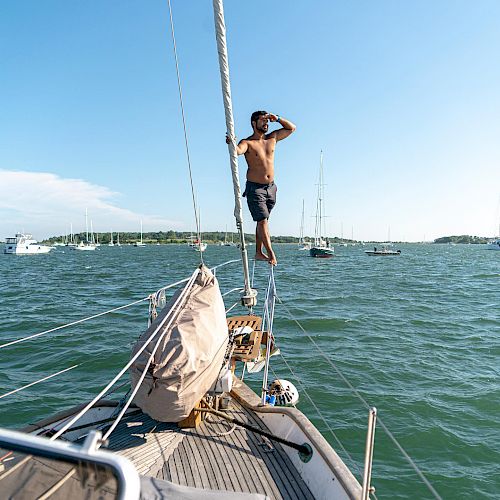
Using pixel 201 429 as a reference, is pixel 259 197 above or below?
above

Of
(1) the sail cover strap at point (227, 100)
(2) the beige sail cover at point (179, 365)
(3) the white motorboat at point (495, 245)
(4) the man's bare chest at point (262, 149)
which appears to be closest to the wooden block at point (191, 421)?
(2) the beige sail cover at point (179, 365)

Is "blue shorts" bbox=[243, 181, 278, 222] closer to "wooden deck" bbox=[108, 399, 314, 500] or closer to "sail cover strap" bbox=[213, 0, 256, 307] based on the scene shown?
"sail cover strap" bbox=[213, 0, 256, 307]

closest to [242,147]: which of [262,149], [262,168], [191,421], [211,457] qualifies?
[262,149]

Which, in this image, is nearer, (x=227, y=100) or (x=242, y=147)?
(x=227, y=100)

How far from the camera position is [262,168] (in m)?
6.04

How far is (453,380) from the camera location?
904 centimetres

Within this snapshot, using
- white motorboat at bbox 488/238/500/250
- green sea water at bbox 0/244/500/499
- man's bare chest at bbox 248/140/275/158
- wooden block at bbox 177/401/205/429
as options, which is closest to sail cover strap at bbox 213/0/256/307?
man's bare chest at bbox 248/140/275/158

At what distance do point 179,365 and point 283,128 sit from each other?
157 inches

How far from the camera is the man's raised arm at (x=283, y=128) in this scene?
19.2 ft

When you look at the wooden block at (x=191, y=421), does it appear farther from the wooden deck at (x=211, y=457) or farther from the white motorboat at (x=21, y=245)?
the white motorboat at (x=21, y=245)

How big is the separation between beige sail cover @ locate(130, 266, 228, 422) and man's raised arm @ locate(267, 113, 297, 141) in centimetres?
318

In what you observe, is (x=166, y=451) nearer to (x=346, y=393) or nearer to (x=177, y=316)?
(x=177, y=316)

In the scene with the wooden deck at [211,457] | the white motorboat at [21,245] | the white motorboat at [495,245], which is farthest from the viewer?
the white motorboat at [495,245]

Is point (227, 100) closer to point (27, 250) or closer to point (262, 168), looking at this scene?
point (262, 168)
